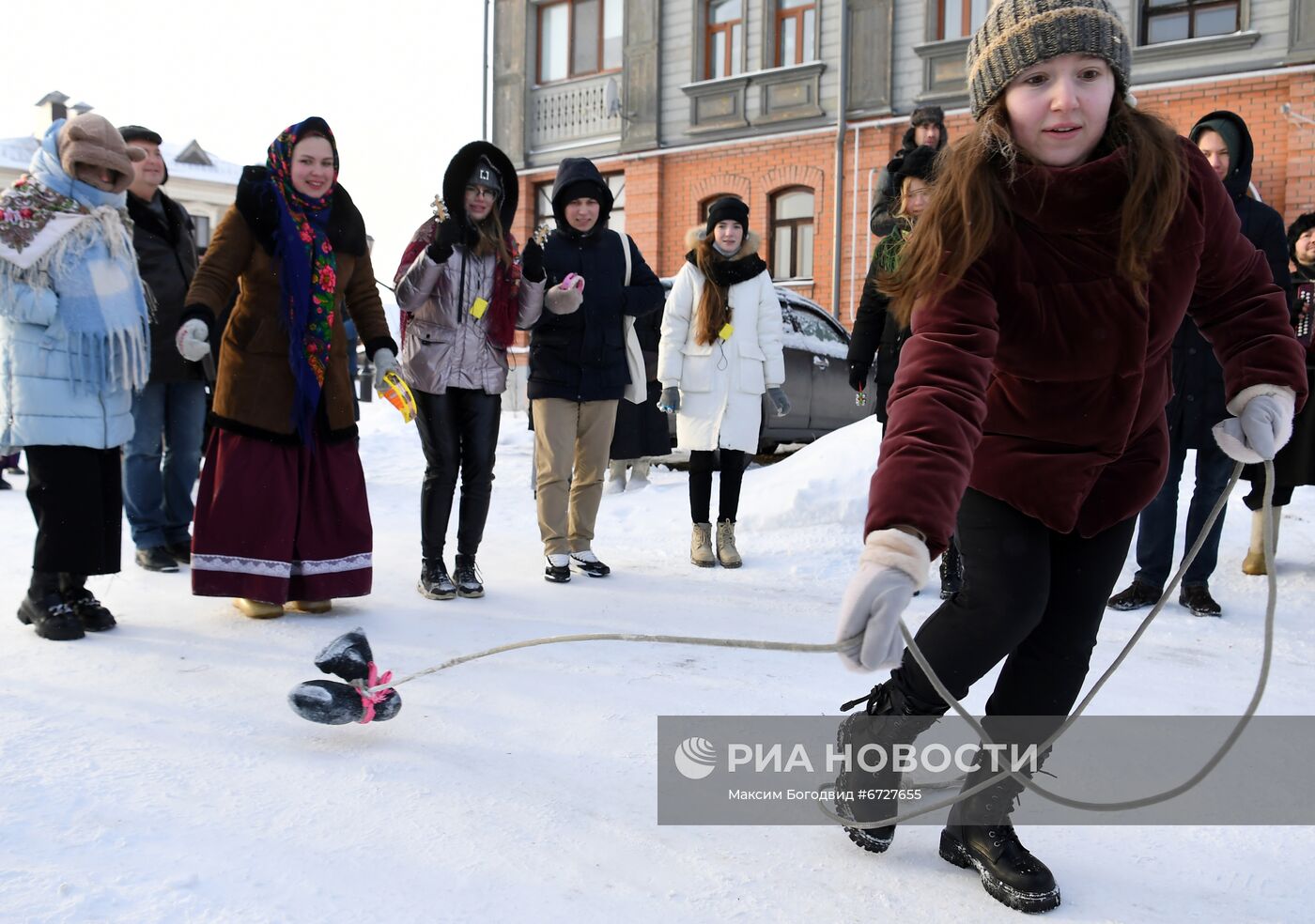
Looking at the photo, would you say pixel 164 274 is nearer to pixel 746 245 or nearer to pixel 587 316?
pixel 587 316

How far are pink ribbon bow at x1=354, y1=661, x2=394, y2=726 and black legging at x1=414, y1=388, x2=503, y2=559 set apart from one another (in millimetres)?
1921

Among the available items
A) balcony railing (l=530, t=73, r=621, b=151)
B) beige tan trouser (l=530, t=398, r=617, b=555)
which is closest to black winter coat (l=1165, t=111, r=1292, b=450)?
beige tan trouser (l=530, t=398, r=617, b=555)

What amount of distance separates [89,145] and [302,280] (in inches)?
33.9

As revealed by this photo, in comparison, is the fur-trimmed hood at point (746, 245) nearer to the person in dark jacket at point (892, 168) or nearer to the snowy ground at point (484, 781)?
the person in dark jacket at point (892, 168)

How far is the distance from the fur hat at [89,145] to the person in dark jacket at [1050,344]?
321 cm

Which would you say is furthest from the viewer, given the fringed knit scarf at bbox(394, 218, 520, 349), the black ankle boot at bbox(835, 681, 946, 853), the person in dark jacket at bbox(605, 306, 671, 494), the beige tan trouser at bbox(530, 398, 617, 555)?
the person in dark jacket at bbox(605, 306, 671, 494)

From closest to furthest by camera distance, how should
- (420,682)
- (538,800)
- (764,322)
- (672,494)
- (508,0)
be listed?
(538,800) → (420,682) → (764,322) → (672,494) → (508,0)

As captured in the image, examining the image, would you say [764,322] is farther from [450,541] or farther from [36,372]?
[36,372]

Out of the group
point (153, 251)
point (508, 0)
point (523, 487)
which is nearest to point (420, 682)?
point (153, 251)

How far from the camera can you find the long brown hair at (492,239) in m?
4.94

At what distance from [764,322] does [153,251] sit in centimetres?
322

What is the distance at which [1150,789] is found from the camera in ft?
9.13

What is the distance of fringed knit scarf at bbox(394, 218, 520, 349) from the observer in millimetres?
4938

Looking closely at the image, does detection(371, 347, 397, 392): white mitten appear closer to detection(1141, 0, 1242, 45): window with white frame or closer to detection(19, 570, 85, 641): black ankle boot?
detection(19, 570, 85, 641): black ankle boot
